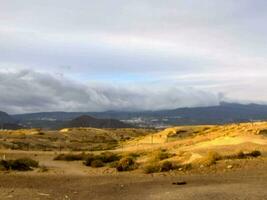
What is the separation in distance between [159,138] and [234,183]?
76.4 metres

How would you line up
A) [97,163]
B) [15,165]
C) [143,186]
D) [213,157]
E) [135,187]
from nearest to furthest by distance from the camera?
[135,187] → [143,186] → [213,157] → [15,165] → [97,163]

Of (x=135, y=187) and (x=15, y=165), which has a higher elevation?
(x=15, y=165)

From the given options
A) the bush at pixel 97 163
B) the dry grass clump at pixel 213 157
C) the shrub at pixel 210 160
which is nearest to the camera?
the shrub at pixel 210 160

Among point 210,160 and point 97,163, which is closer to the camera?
point 210,160

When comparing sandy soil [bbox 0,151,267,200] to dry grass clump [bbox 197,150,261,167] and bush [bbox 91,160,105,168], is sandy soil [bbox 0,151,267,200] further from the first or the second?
bush [bbox 91,160,105,168]

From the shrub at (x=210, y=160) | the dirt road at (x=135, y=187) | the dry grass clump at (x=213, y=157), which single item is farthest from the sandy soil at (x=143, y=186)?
the dry grass clump at (x=213, y=157)

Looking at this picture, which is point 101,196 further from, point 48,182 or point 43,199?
point 48,182

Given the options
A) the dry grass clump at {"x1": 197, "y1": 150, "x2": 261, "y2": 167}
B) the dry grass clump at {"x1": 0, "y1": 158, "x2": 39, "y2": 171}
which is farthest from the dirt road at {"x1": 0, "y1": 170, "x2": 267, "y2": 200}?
the dry grass clump at {"x1": 0, "y1": 158, "x2": 39, "y2": 171}

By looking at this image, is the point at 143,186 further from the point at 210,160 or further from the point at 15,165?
the point at 15,165

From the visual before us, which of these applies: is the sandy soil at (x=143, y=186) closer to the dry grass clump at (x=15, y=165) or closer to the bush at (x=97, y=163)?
the dry grass clump at (x=15, y=165)

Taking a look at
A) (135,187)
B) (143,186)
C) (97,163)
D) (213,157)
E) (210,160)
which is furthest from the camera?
(97,163)

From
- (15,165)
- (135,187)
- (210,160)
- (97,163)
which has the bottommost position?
(97,163)

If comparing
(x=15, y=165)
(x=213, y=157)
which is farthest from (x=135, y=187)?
(x=15, y=165)

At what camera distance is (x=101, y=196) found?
76.7 feet
